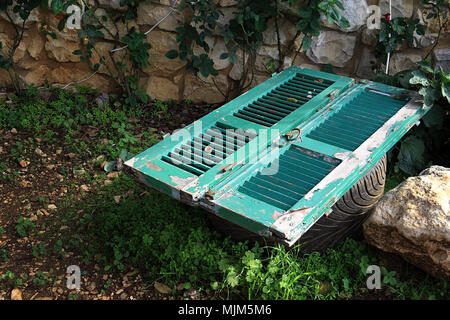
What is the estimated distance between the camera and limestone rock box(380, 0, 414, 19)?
3711 millimetres

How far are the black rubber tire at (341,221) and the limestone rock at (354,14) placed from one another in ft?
4.19

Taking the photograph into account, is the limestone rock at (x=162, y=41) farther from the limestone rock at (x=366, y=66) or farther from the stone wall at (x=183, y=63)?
the limestone rock at (x=366, y=66)

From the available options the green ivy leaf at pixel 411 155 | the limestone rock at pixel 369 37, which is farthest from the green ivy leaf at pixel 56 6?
the green ivy leaf at pixel 411 155

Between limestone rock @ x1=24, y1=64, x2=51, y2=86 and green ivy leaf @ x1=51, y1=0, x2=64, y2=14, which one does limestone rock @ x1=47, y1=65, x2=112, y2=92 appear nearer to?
limestone rock @ x1=24, y1=64, x2=51, y2=86

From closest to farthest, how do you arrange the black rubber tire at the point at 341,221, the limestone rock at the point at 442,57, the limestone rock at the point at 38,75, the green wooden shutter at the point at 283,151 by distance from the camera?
the green wooden shutter at the point at 283,151
the black rubber tire at the point at 341,221
the limestone rock at the point at 442,57
the limestone rock at the point at 38,75

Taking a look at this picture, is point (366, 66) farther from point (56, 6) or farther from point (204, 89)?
point (56, 6)

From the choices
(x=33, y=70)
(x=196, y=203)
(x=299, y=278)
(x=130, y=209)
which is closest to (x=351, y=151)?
(x=299, y=278)

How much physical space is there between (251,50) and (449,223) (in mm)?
2153

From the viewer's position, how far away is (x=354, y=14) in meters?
3.78

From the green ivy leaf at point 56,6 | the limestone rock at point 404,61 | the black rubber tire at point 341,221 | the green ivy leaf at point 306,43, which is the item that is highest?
the green ivy leaf at point 56,6

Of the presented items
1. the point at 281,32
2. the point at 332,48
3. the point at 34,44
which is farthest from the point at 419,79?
the point at 34,44

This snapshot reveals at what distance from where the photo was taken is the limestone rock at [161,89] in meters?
4.34

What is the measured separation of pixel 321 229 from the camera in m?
2.80

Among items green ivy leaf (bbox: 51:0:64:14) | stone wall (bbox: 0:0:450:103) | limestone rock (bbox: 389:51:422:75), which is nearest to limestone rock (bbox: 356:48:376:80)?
stone wall (bbox: 0:0:450:103)
